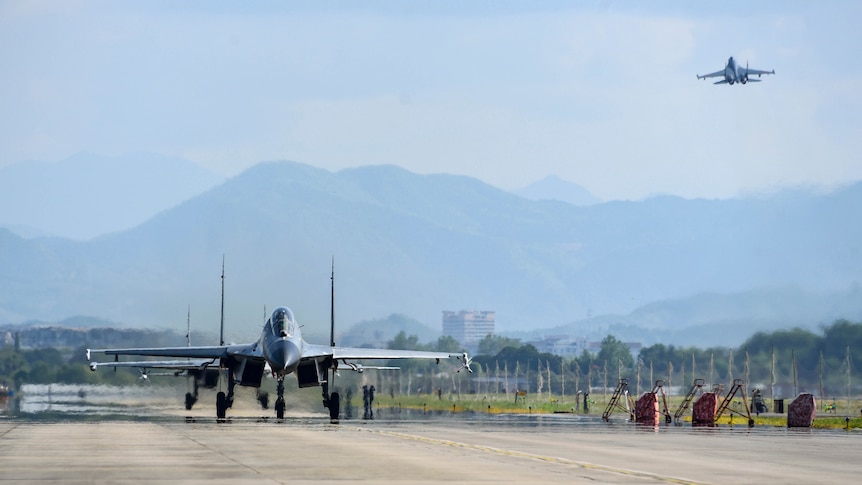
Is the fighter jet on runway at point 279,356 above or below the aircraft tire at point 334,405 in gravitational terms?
above

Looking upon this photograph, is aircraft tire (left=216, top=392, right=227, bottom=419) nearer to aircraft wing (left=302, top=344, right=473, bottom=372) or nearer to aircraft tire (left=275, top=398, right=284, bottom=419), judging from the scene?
aircraft tire (left=275, top=398, right=284, bottom=419)

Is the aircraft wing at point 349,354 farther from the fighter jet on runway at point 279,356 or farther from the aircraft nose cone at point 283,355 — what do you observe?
the aircraft nose cone at point 283,355

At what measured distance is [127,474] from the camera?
24703mm

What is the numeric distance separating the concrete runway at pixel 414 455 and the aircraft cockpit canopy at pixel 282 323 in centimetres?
550

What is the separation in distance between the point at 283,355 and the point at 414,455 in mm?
20618

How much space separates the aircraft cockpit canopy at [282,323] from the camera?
50688 mm

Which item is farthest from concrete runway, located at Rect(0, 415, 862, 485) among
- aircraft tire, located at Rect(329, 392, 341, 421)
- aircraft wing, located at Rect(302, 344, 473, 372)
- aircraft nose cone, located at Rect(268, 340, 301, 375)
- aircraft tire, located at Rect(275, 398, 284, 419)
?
aircraft tire, located at Rect(275, 398, 284, 419)

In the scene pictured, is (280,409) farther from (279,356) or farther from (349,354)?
(279,356)

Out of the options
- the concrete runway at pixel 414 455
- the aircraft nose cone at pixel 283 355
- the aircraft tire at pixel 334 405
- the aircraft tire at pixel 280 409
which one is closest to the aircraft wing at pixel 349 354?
the aircraft tire at pixel 334 405

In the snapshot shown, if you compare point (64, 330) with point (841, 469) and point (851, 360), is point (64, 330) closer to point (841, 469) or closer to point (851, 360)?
point (851, 360)

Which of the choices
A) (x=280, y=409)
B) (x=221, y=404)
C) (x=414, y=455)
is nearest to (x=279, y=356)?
(x=221, y=404)

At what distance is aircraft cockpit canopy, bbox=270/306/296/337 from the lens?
5069 cm

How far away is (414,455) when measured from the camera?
3023 centimetres

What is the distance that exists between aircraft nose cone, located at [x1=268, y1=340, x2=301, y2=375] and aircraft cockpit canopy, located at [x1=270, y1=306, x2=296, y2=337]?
1.12ft
